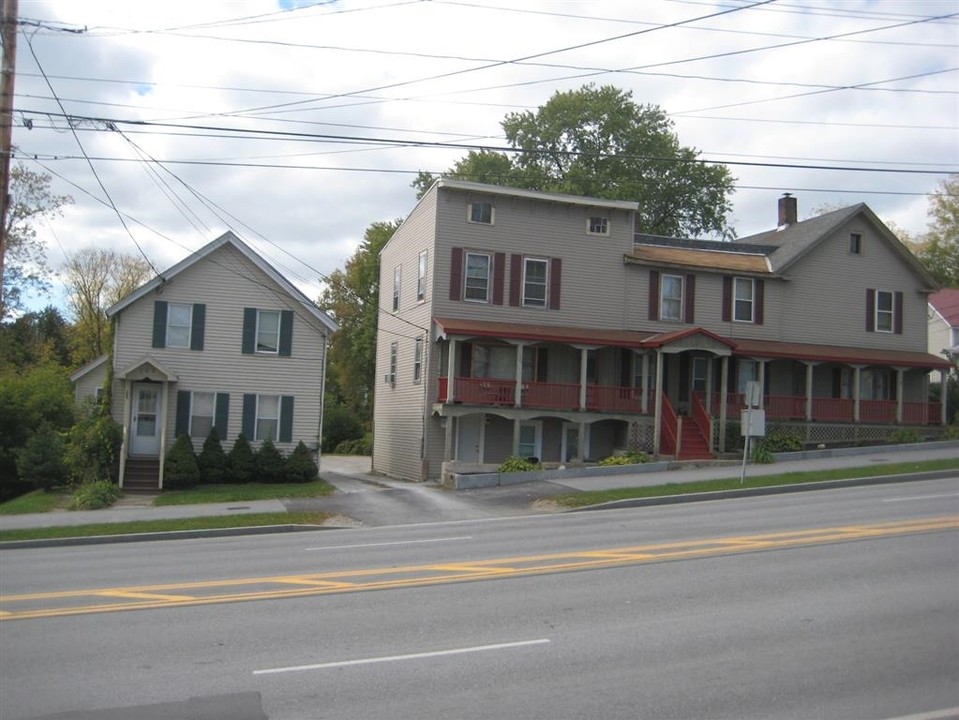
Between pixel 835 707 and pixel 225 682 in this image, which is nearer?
pixel 835 707

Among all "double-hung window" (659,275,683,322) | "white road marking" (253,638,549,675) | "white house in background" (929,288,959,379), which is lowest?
"white road marking" (253,638,549,675)

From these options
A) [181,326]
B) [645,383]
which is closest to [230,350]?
[181,326]

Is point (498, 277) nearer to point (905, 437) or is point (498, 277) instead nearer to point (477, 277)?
point (477, 277)

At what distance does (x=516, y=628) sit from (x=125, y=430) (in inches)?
889

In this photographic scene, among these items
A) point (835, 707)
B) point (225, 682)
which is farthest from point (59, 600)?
point (835, 707)

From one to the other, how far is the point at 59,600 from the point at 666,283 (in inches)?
1018

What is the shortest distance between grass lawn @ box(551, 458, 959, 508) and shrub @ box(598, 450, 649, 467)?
499 cm

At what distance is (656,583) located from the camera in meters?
11.7

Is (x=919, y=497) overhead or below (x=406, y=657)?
overhead

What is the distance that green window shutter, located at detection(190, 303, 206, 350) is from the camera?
102 feet

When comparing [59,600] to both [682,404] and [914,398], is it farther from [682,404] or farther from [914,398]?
→ [914,398]

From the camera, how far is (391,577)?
1286 cm

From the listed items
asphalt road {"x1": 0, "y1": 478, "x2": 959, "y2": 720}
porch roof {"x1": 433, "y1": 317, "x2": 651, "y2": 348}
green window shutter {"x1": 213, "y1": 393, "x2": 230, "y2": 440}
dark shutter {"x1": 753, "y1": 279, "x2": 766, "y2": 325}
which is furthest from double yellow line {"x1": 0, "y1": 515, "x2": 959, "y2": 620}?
dark shutter {"x1": 753, "y1": 279, "x2": 766, "y2": 325}

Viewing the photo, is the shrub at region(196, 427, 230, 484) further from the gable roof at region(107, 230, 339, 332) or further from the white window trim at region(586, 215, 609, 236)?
the white window trim at region(586, 215, 609, 236)
